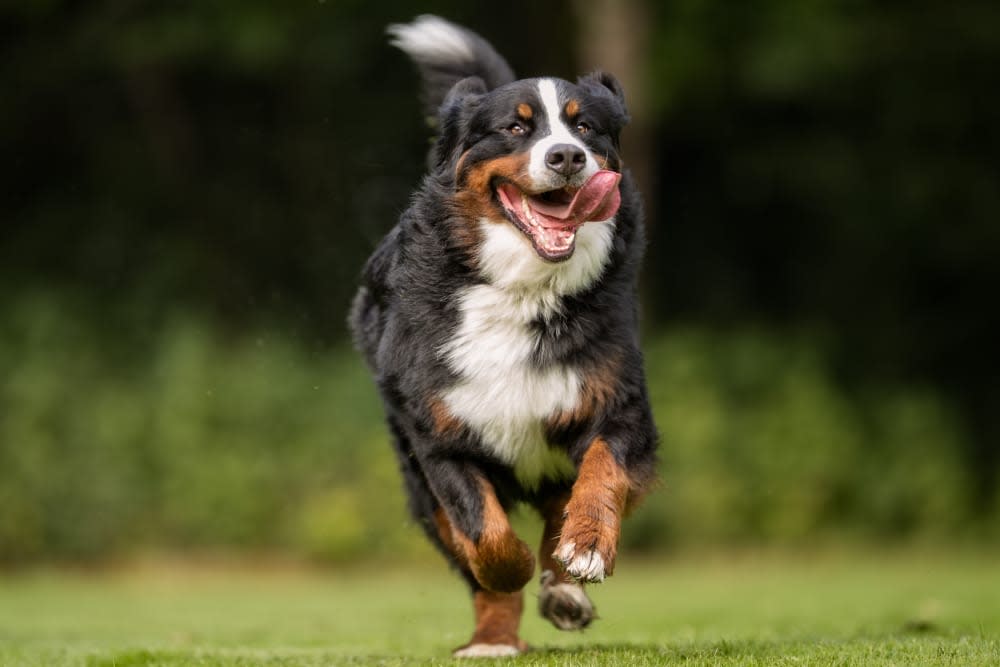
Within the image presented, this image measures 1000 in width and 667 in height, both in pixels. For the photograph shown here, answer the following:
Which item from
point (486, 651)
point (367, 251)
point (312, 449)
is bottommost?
point (312, 449)

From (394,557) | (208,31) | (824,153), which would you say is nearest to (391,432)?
(394,557)

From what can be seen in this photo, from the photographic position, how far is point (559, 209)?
5.67 meters

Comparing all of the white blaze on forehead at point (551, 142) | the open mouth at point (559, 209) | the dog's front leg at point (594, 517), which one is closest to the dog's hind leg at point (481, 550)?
the dog's front leg at point (594, 517)

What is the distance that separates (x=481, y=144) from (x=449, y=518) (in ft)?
4.62

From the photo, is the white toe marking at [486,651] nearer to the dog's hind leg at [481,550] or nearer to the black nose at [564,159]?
the dog's hind leg at [481,550]

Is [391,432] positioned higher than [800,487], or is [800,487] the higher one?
[391,432]

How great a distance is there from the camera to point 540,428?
225 inches

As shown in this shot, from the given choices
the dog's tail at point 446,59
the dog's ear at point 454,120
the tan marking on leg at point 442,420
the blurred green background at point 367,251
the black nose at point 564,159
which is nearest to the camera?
the black nose at point 564,159

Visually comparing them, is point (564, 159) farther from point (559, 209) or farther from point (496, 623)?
point (496, 623)

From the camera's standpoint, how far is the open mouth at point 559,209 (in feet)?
18.2

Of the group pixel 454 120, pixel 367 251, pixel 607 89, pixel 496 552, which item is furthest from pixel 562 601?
pixel 367 251

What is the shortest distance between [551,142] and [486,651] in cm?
212

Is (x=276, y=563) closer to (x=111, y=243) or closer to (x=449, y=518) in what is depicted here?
(x=111, y=243)

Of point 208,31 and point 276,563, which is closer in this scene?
point 276,563
